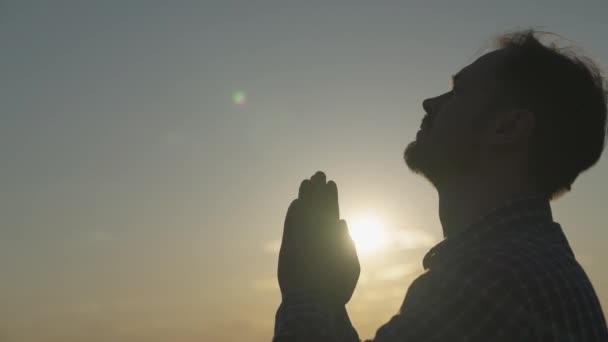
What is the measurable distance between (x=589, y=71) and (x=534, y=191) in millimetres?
1376

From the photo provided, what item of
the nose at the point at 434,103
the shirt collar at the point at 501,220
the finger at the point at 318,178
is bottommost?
the shirt collar at the point at 501,220

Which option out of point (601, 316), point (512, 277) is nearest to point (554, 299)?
point (512, 277)

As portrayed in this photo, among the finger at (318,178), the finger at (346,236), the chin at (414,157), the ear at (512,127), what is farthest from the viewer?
the chin at (414,157)

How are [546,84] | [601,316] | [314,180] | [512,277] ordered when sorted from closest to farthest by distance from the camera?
[512,277]
[601,316]
[314,180]
[546,84]

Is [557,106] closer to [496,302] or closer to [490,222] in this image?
[490,222]

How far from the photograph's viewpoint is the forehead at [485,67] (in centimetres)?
438

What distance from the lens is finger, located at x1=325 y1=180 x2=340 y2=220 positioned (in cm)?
346

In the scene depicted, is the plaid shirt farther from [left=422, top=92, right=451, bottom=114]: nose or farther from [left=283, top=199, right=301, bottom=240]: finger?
[left=422, top=92, right=451, bottom=114]: nose

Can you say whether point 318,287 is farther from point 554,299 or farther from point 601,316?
point 601,316

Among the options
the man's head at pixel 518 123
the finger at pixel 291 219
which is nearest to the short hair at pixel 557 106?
the man's head at pixel 518 123

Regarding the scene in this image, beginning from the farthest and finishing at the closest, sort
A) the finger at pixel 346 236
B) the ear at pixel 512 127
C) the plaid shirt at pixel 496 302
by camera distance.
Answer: the ear at pixel 512 127, the finger at pixel 346 236, the plaid shirt at pixel 496 302

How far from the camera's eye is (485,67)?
4.46 meters

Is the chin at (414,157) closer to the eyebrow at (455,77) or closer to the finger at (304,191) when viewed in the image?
the eyebrow at (455,77)

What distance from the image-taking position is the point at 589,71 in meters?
4.50
